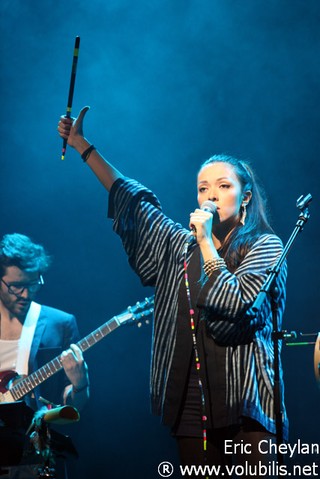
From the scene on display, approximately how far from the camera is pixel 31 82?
4031mm

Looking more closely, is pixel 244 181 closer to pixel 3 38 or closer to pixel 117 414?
pixel 117 414

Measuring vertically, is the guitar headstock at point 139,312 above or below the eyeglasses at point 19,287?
below

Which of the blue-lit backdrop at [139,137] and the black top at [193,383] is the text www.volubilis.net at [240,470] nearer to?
the black top at [193,383]

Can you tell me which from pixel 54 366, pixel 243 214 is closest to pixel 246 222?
pixel 243 214

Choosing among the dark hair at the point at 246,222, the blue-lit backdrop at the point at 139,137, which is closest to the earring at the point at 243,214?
the dark hair at the point at 246,222

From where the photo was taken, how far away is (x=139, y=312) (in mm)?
3482

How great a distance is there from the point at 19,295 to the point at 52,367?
18.4 inches

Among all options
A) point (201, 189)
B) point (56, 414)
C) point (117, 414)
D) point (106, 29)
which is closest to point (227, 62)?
point (106, 29)

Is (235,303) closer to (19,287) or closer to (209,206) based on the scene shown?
(209,206)

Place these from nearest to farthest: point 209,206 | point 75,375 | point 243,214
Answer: point 209,206 → point 243,214 → point 75,375

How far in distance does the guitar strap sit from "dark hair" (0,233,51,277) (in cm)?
24

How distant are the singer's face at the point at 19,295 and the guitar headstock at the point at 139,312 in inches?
22.8

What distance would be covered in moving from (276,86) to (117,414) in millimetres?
2143

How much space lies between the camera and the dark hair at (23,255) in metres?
3.65
